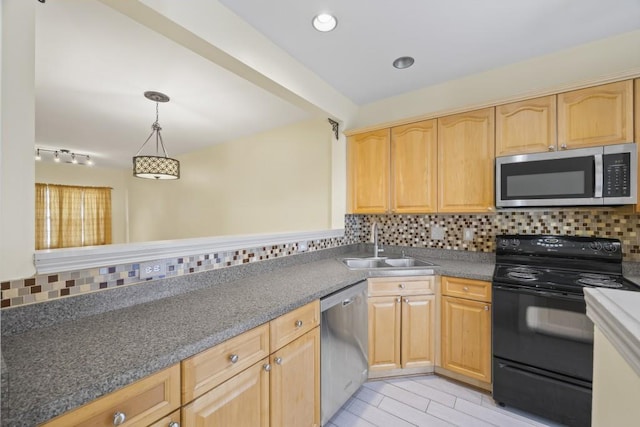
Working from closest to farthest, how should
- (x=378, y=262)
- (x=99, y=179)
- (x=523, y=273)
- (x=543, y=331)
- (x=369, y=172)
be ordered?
(x=543, y=331)
(x=523, y=273)
(x=378, y=262)
(x=369, y=172)
(x=99, y=179)

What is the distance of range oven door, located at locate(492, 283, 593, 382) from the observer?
1.53 meters

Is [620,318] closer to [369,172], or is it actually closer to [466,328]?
[466,328]

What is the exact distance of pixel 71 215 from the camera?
583 cm

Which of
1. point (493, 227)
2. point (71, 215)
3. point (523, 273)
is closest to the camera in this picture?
point (523, 273)

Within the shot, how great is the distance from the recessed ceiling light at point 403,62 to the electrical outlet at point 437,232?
57.8 inches

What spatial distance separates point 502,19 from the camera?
171 centimetres

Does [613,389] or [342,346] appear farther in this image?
[342,346]

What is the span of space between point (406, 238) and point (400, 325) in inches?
38.2

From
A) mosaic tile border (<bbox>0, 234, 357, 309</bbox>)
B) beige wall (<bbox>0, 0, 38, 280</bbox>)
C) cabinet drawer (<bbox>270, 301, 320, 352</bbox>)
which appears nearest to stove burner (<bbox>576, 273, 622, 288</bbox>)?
cabinet drawer (<bbox>270, 301, 320, 352</bbox>)

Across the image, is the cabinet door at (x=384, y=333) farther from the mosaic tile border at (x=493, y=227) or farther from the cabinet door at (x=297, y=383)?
the mosaic tile border at (x=493, y=227)

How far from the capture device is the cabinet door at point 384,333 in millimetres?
2025

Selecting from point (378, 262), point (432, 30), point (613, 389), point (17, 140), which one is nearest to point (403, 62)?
point (432, 30)

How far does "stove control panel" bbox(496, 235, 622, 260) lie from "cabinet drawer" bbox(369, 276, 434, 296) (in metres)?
0.68

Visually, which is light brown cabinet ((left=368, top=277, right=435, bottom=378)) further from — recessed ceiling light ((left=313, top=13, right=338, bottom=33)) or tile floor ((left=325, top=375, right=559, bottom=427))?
recessed ceiling light ((left=313, top=13, right=338, bottom=33))
